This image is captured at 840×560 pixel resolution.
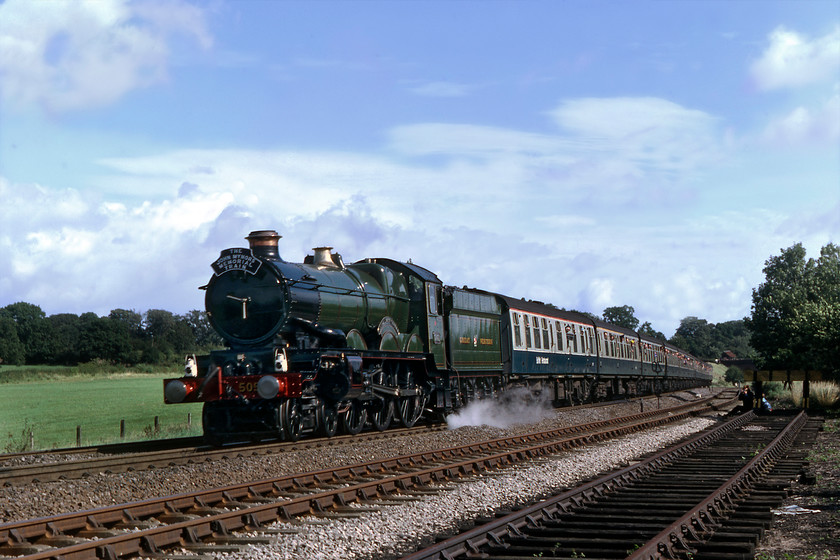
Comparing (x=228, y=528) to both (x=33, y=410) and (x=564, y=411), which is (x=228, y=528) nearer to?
(x=564, y=411)

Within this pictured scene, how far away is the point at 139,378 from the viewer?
69375 millimetres

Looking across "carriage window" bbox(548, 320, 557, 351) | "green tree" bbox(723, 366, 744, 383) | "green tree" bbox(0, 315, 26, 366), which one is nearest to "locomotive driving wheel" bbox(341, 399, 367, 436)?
"carriage window" bbox(548, 320, 557, 351)

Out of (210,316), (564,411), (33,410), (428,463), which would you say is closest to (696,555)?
(428,463)

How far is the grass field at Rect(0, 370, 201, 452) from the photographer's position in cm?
2580

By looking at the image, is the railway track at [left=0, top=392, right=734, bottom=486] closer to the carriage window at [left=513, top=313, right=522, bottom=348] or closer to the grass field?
the grass field

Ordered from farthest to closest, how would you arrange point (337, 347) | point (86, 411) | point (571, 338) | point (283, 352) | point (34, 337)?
point (34, 337) → point (86, 411) → point (571, 338) → point (337, 347) → point (283, 352)

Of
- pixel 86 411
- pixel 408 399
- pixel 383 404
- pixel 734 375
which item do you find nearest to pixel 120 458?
pixel 383 404

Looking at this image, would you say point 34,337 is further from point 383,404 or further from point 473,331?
point 383,404

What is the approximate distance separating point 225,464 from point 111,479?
1.96 m

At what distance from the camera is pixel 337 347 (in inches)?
683

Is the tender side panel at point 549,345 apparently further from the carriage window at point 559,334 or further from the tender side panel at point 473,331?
the tender side panel at point 473,331

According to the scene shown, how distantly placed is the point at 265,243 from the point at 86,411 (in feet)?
87.2

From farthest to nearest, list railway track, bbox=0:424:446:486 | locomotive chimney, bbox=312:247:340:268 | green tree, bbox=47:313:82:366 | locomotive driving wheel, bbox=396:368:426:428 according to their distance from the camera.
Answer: green tree, bbox=47:313:82:366 → locomotive driving wheel, bbox=396:368:426:428 → locomotive chimney, bbox=312:247:340:268 → railway track, bbox=0:424:446:486

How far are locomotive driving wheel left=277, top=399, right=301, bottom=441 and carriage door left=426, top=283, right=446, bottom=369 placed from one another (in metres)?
5.40
